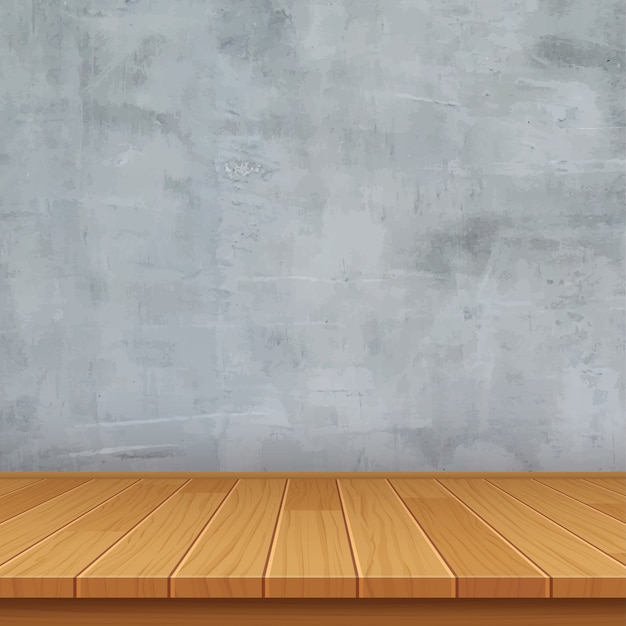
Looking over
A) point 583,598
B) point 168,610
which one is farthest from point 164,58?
point 583,598

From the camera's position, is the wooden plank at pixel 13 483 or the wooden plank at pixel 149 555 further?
the wooden plank at pixel 13 483

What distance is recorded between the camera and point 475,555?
875 mm

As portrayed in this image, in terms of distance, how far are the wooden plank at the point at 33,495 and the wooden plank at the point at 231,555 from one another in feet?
1.24

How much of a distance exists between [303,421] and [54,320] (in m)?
0.66

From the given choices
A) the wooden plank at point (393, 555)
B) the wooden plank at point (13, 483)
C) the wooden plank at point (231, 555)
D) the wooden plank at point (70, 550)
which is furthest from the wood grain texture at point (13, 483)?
the wooden plank at point (393, 555)

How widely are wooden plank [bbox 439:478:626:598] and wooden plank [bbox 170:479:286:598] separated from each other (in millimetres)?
374

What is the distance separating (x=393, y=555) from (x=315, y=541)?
124 mm

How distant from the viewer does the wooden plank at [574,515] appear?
956 millimetres

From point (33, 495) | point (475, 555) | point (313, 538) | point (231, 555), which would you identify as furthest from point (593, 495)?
point (33, 495)

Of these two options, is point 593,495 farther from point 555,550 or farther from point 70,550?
point 70,550

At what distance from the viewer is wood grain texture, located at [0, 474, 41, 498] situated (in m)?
1.39

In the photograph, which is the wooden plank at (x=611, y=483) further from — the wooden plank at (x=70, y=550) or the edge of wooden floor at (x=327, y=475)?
the wooden plank at (x=70, y=550)

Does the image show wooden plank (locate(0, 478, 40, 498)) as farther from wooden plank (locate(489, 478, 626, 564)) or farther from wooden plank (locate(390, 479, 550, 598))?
wooden plank (locate(489, 478, 626, 564))

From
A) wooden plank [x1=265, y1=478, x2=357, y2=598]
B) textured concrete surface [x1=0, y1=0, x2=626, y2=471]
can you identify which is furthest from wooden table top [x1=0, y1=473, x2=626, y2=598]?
textured concrete surface [x1=0, y1=0, x2=626, y2=471]
